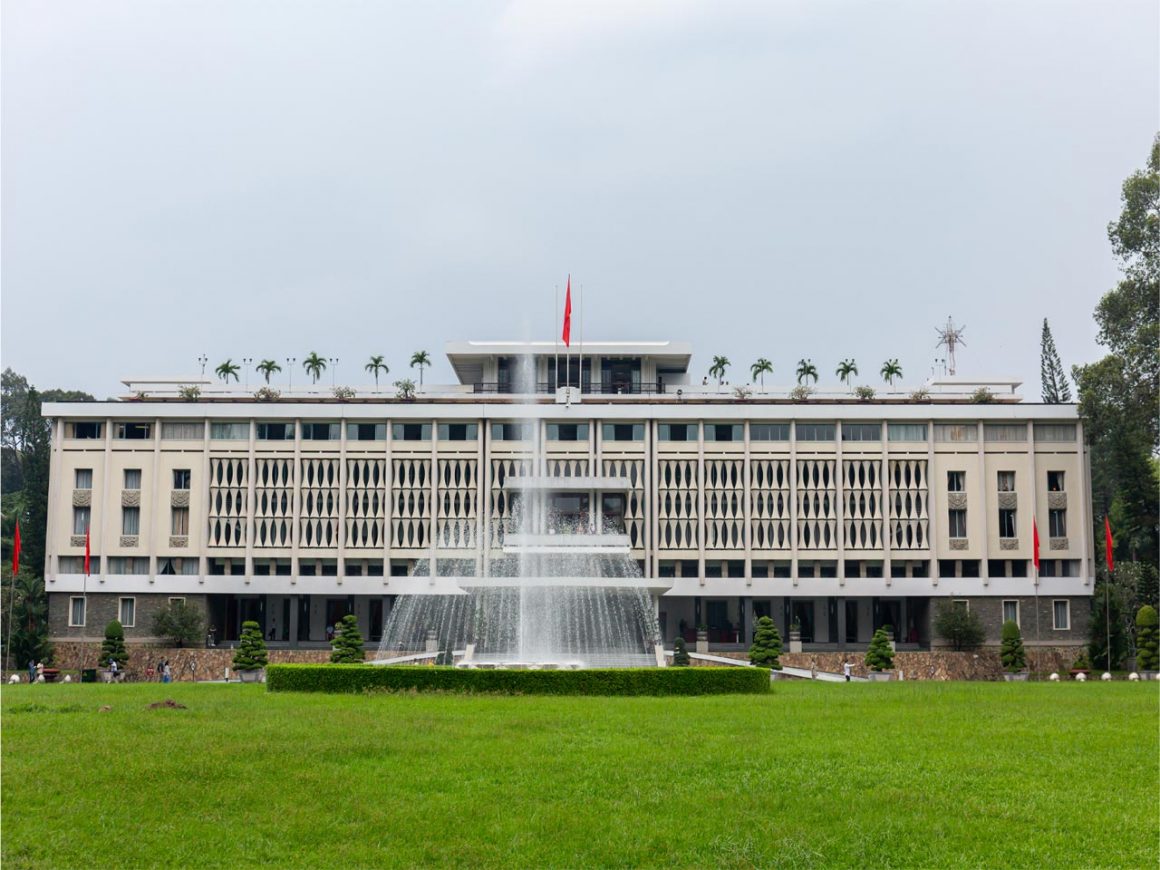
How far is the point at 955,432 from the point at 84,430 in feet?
130

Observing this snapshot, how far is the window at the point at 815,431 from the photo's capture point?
58.5 m

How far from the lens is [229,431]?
192 feet

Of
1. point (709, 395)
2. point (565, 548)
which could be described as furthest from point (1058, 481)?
point (565, 548)

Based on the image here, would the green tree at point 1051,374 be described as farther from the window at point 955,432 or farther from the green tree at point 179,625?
the green tree at point 179,625

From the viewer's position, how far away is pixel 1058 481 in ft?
188

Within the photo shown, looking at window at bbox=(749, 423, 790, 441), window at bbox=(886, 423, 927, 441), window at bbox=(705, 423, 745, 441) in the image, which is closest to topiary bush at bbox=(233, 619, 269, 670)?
window at bbox=(705, 423, 745, 441)

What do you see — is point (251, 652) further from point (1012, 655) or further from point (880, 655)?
point (1012, 655)

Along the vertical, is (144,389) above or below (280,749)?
above

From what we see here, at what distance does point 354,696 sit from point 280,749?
9.33 metres

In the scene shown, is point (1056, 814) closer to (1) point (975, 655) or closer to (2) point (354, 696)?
(2) point (354, 696)

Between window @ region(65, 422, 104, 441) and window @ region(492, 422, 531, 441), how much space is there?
17956mm

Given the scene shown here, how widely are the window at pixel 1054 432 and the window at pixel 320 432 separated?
31952 millimetres

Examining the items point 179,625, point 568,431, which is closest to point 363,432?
point 568,431

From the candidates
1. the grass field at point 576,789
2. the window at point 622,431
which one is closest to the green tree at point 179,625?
the window at point 622,431
